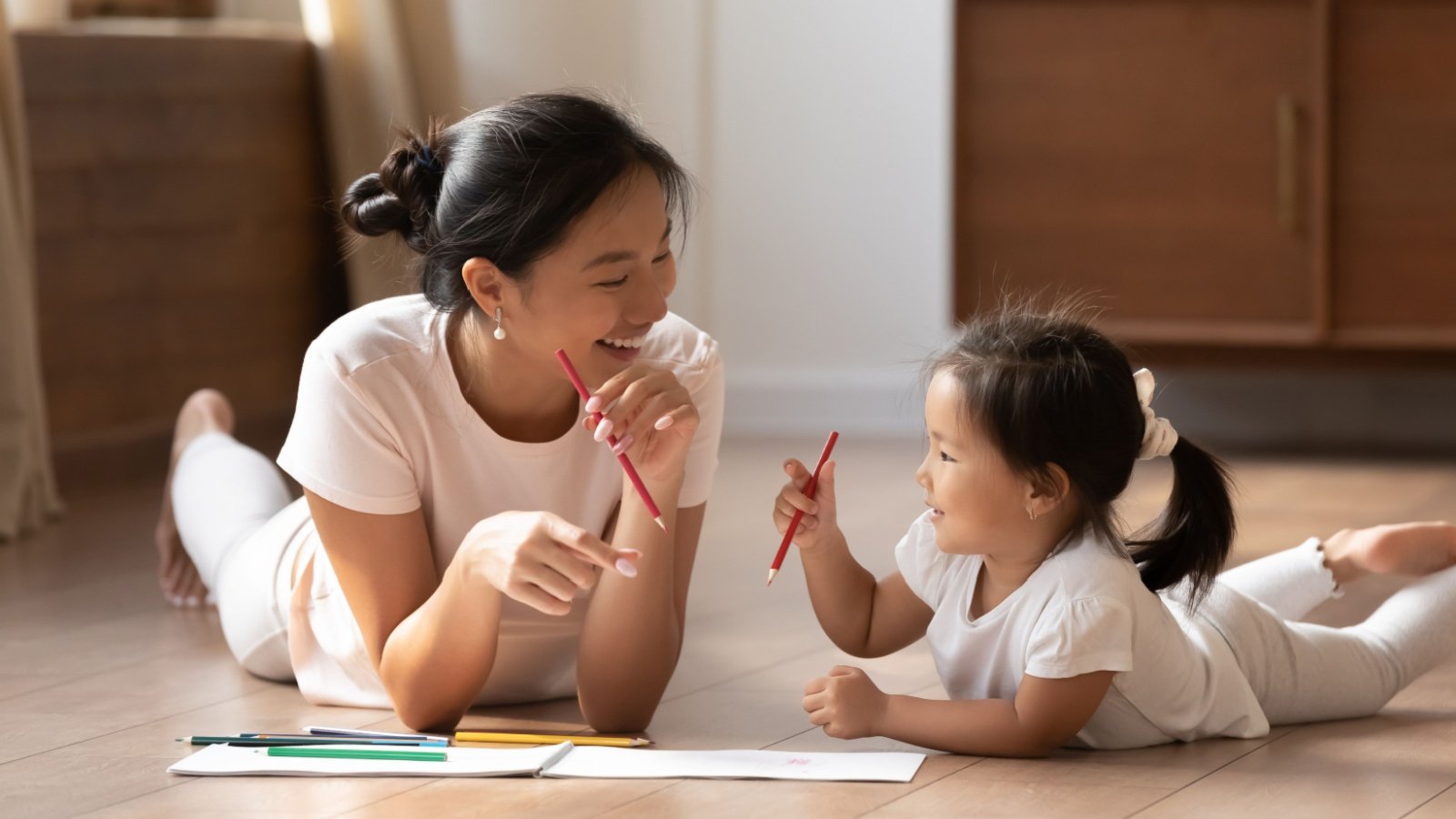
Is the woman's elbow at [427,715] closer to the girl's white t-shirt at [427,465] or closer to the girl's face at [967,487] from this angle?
the girl's white t-shirt at [427,465]

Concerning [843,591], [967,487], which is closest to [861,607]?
[843,591]

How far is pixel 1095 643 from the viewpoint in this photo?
1.51 meters

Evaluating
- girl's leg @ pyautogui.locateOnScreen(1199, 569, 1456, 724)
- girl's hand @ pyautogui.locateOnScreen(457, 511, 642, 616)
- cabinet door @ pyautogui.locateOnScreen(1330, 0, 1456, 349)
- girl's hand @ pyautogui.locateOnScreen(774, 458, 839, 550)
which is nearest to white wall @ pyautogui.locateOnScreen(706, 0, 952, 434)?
cabinet door @ pyautogui.locateOnScreen(1330, 0, 1456, 349)

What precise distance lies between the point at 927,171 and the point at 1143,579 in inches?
99.0

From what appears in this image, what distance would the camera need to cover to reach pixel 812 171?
408cm

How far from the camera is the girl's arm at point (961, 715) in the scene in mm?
1530

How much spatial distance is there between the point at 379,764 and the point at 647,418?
0.39 m

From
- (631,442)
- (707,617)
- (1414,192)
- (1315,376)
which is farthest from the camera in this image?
(1315,376)

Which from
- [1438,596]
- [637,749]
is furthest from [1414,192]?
[637,749]

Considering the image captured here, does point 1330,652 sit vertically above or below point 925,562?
below

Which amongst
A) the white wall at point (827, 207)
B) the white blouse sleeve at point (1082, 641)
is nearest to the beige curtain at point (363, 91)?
the white wall at point (827, 207)

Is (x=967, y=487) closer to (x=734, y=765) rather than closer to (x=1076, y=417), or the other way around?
(x=1076, y=417)

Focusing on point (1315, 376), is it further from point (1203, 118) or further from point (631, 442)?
point (631, 442)

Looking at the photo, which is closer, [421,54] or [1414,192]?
[1414,192]
